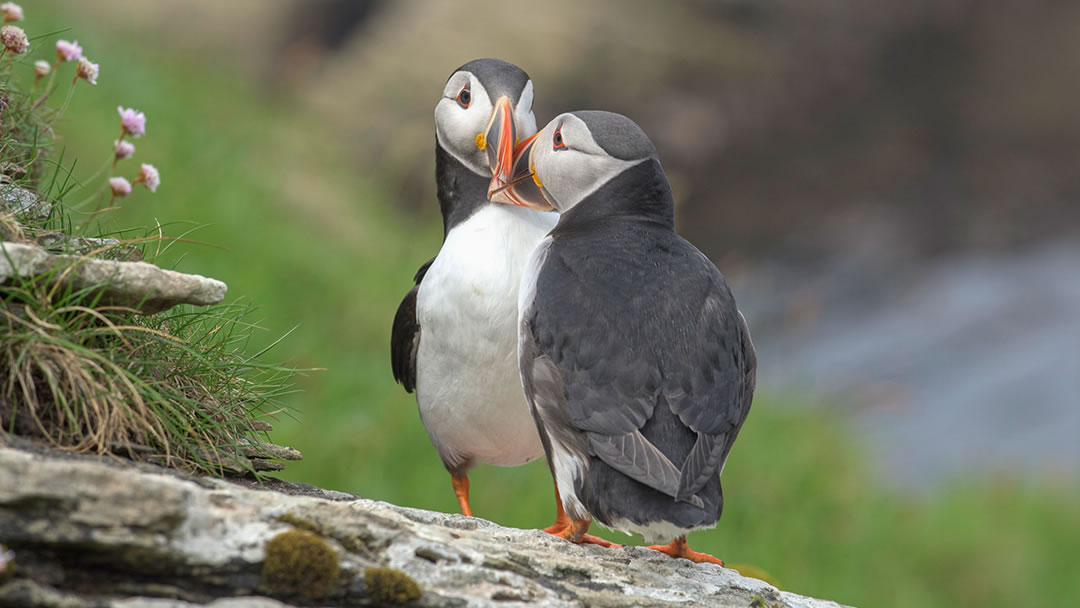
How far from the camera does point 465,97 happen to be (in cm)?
426

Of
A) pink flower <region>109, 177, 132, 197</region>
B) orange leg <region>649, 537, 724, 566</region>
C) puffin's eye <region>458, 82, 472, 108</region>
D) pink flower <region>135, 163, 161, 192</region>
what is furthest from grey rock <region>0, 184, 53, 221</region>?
orange leg <region>649, 537, 724, 566</region>

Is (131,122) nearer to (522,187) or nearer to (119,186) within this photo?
(119,186)

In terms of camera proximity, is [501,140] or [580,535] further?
[501,140]

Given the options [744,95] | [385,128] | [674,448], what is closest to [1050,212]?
[744,95]

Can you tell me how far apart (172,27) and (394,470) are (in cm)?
979

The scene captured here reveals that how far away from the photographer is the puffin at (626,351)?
125 inches

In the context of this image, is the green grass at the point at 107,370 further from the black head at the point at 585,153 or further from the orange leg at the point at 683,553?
the orange leg at the point at 683,553

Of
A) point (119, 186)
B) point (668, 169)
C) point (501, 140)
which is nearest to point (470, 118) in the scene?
point (501, 140)

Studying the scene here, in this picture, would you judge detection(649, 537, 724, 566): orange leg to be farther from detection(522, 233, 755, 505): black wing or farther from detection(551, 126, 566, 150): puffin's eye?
detection(551, 126, 566, 150): puffin's eye

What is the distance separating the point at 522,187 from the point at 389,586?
1.90 m

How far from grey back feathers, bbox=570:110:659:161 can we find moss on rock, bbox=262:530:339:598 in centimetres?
174

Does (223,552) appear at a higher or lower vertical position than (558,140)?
lower

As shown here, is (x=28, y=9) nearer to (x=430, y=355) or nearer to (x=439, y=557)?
(x=430, y=355)

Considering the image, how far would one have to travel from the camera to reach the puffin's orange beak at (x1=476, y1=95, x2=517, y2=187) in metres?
4.04
